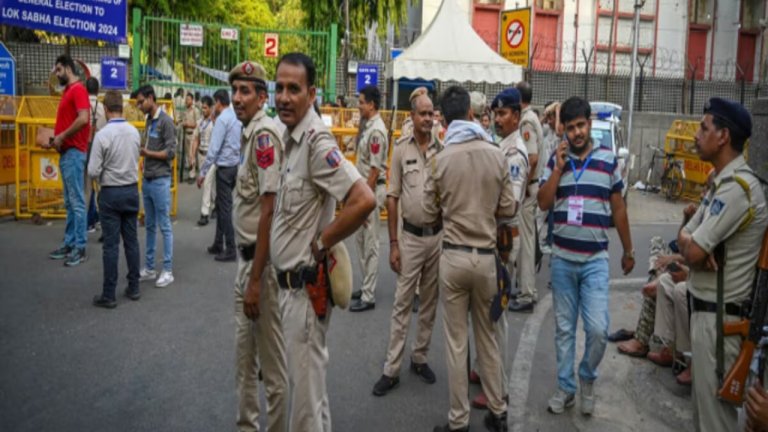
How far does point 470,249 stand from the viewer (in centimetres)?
443

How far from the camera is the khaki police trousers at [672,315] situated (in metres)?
5.45

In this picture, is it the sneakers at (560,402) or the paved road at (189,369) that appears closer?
the paved road at (189,369)

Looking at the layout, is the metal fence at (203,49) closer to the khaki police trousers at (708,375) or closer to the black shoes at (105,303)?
the black shoes at (105,303)

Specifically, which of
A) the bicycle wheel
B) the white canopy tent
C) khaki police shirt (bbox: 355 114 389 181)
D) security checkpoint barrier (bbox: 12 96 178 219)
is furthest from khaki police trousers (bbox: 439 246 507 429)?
the bicycle wheel

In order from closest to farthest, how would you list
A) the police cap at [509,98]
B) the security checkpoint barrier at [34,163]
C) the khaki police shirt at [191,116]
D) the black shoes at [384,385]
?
the black shoes at [384,385]
the police cap at [509,98]
the security checkpoint barrier at [34,163]
the khaki police shirt at [191,116]

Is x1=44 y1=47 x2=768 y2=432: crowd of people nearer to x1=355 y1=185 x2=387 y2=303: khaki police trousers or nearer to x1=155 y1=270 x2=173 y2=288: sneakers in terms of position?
x1=355 y1=185 x2=387 y2=303: khaki police trousers

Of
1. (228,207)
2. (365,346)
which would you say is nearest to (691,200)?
(228,207)

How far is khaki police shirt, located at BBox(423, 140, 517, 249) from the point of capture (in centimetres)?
439

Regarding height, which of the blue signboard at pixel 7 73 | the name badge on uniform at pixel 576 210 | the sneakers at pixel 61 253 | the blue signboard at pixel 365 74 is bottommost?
the sneakers at pixel 61 253

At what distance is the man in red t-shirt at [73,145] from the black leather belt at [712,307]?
281 inches

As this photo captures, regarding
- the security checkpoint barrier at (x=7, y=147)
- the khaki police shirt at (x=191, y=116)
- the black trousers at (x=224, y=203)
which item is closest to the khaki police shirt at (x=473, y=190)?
the black trousers at (x=224, y=203)

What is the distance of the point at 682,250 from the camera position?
366cm

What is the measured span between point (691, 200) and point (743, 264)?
1501 centimetres

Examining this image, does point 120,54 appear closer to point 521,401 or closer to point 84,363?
point 84,363
